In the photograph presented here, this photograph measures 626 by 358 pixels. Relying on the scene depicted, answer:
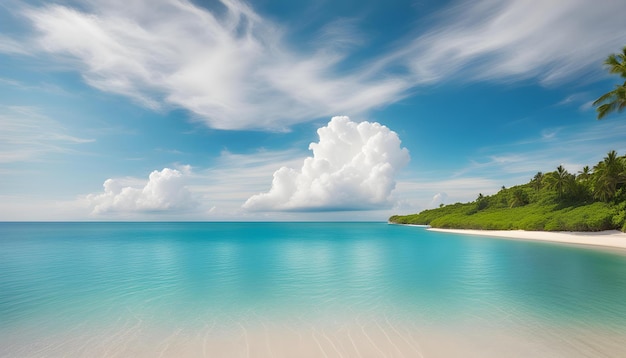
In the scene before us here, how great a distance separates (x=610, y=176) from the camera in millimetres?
51406

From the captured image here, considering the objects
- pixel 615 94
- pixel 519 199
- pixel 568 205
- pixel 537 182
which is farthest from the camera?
pixel 537 182

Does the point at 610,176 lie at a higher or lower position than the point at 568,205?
higher

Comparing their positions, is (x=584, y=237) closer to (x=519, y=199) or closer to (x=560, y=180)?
(x=560, y=180)

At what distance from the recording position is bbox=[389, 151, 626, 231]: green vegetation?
51.7 m

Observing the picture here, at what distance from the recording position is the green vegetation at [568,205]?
51.7 metres

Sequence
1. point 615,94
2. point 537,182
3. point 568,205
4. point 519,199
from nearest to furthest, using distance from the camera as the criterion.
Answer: point 615,94
point 568,205
point 519,199
point 537,182

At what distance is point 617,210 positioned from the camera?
49.6 metres

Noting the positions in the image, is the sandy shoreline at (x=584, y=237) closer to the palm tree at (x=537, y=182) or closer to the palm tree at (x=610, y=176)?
the palm tree at (x=610, y=176)

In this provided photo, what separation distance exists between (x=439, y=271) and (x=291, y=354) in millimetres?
19780

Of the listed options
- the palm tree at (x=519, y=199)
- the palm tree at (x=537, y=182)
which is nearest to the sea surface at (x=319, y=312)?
the palm tree at (x=519, y=199)

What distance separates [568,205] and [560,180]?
25.6 feet

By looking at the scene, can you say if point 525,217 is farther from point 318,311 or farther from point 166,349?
point 166,349

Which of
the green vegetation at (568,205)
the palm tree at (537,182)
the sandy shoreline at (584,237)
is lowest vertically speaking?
the sandy shoreline at (584,237)

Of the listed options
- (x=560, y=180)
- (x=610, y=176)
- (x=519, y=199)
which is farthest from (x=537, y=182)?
(x=610, y=176)
